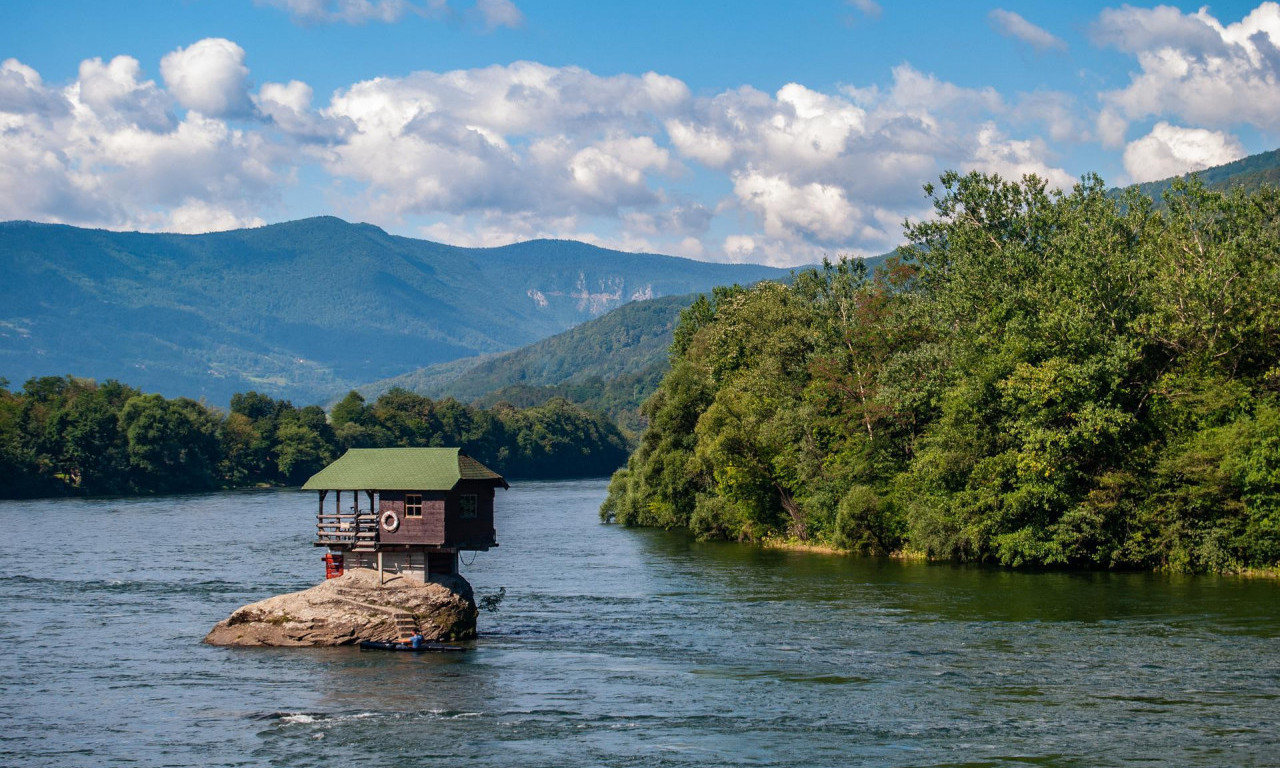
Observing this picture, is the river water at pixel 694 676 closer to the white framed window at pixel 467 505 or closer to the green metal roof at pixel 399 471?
the white framed window at pixel 467 505

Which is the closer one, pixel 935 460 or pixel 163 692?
pixel 163 692

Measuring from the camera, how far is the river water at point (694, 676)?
115 ft

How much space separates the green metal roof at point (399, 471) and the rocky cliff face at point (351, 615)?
3767 millimetres

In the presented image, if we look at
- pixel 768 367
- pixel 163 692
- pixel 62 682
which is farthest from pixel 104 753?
pixel 768 367

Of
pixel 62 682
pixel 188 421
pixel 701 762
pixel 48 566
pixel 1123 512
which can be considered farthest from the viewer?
pixel 188 421

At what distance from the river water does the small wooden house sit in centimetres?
450

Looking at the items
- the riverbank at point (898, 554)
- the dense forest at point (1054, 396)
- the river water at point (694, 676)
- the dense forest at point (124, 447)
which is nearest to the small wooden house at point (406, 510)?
the river water at point (694, 676)

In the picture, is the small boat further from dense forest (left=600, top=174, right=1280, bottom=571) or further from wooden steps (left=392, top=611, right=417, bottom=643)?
dense forest (left=600, top=174, right=1280, bottom=571)

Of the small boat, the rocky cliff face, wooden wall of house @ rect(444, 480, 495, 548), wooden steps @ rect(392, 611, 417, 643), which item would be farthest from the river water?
wooden wall of house @ rect(444, 480, 495, 548)

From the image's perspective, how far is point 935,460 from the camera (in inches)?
2778

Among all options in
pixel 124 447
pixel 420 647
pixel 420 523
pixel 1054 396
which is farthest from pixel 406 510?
pixel 124 447

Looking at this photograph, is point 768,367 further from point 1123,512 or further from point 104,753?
point 104,753

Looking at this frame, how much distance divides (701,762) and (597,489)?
14941cm

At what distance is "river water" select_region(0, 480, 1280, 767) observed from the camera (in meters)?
34.9
